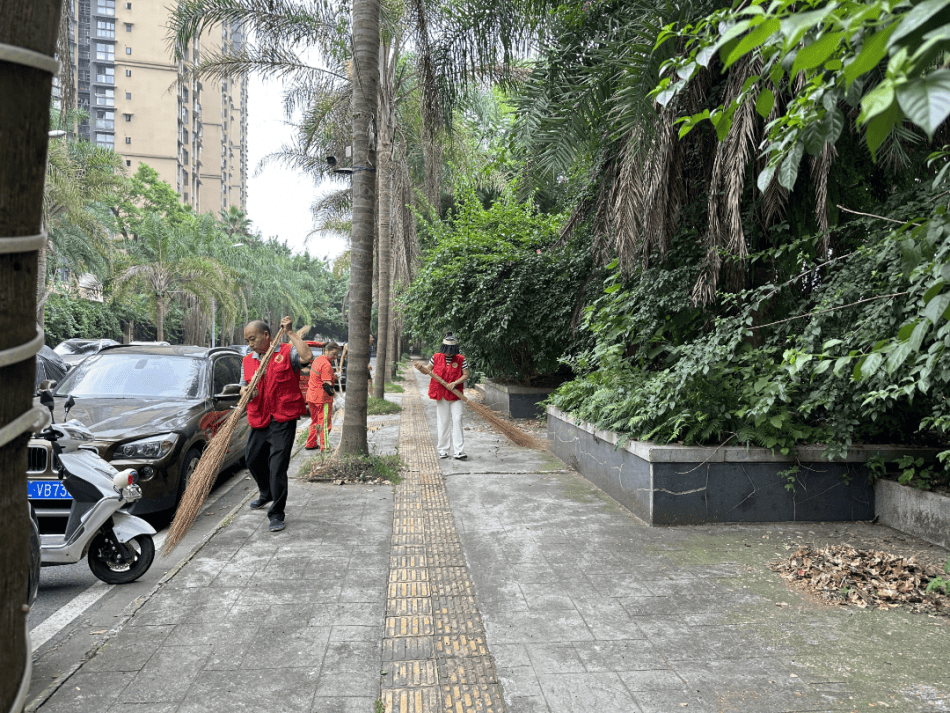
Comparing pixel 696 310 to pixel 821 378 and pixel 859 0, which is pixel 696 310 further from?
pixel 859 0

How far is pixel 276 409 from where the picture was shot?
617cm

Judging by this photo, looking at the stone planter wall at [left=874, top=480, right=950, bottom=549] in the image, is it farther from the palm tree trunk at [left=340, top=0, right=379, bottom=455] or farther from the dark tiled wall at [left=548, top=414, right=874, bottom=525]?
the palm tree trunk at [left=340, top=0, right=379, bottom=455]

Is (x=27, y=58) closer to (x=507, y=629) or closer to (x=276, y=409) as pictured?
(x=507, y=629)

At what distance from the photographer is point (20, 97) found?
127cm

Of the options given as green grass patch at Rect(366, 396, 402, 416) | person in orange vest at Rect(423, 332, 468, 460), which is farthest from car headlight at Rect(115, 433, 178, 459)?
green grass patch at Rect(366, 396, 402, 416)

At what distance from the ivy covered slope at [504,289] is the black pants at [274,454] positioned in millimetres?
6810

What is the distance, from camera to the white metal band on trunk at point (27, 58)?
4.02 feet

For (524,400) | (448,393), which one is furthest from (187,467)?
(524,400)

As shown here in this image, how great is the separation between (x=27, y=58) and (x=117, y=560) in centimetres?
453

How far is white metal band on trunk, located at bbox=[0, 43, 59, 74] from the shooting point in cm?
122

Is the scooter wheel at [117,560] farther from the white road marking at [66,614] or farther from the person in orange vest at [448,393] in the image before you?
the person in orange vest at [448,393]

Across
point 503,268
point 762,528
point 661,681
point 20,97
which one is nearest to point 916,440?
point 762,528

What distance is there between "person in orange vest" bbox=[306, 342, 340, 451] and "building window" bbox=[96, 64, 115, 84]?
87.1 metres

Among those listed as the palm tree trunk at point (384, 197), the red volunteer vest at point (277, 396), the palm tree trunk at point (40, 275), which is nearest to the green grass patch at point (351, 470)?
the red volunteer vest at point (277, 396)
